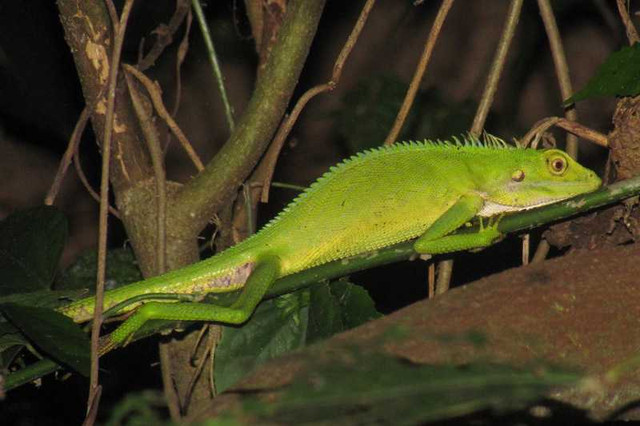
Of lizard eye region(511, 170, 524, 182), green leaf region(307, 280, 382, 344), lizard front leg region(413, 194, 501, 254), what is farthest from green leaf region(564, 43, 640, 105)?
green leaf region(307, 280, 382, 344)

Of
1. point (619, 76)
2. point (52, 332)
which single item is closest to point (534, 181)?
point (619, 76)

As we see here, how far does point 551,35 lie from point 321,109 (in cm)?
348

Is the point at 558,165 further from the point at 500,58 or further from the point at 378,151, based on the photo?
the point at 378,151

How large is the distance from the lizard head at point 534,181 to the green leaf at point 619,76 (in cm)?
48

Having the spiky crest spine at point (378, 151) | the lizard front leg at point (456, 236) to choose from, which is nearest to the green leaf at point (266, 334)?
the spiky crest spine at point (378, 151)

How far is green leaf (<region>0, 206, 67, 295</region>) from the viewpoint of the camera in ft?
7.96

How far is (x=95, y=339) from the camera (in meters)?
1.94

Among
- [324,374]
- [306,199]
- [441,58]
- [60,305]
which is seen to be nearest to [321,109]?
[441,58]

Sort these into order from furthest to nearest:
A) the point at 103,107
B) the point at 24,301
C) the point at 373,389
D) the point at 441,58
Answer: the point at 441,58 → the point at 103,107 → the point at 24,301 → the point at 373,389

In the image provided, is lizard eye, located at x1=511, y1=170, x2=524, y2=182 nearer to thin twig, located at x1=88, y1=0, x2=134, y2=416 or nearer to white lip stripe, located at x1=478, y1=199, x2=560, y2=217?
white lip stripe, located at x1=478, y1=199, x2=560, y2=217

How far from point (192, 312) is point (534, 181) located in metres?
1.18

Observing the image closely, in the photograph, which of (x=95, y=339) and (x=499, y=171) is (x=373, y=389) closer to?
(x=95, y=339)

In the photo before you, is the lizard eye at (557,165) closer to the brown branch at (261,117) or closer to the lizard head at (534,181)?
the lizard head at (534,181)

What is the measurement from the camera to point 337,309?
88.0 inches
